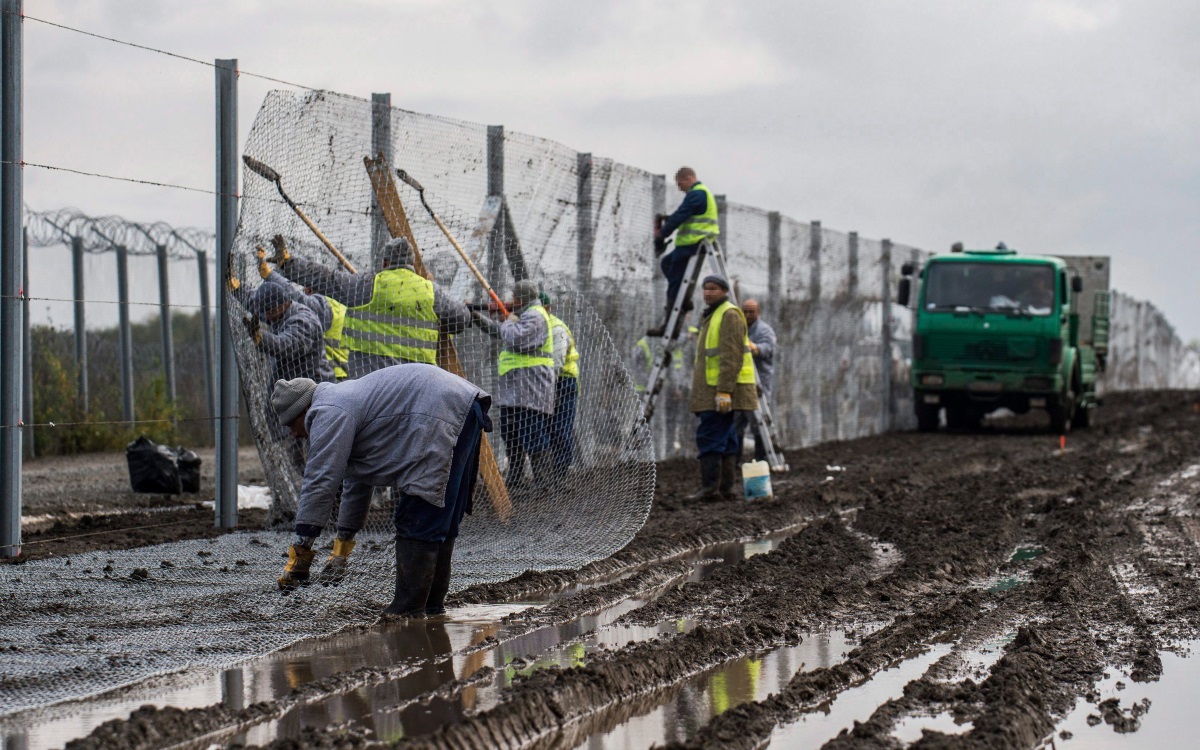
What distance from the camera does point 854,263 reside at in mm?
20812

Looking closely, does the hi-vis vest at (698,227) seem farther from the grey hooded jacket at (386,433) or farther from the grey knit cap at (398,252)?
the grey hooded jacket at (386,433)

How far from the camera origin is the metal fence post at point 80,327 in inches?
594

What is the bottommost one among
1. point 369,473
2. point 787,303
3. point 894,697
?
point 894,697

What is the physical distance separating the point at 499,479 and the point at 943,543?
2.90 m

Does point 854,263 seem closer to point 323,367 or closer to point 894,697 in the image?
point 323,367

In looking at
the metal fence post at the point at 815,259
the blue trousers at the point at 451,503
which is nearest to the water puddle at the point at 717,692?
the blue trousers at the point at 451,503

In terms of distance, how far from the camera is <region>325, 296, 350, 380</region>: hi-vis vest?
9.50 m

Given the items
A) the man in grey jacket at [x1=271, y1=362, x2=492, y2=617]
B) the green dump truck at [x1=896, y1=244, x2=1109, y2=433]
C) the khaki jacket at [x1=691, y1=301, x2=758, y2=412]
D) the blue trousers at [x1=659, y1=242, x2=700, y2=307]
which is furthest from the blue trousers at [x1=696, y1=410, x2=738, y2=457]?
the green dump truck at [x1=896, y1=244, x2=1109, y2=433]

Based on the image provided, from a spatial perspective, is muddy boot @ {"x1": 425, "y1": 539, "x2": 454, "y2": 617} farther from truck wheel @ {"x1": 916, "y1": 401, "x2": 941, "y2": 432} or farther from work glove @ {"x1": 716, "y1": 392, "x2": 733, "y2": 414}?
truck wheel @ {"x1": 916, "y1": 401, "x2": 941, "y2": 432}

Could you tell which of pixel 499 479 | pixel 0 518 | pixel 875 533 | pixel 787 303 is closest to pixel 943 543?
pixel 875 533

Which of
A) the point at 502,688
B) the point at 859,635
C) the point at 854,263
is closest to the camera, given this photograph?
the point at 502,688

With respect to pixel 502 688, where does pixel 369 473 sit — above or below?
above

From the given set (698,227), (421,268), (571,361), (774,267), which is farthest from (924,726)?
(774,267)

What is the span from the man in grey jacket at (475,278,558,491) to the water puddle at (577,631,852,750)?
10.6ft
